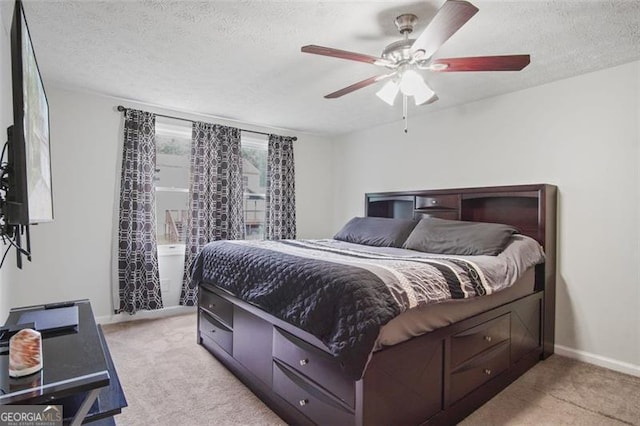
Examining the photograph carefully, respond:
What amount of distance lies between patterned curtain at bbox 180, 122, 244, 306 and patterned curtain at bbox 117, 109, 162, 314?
38 cm

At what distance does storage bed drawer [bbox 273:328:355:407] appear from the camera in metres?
1.55

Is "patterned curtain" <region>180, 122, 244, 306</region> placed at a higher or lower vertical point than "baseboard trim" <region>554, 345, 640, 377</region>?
higher

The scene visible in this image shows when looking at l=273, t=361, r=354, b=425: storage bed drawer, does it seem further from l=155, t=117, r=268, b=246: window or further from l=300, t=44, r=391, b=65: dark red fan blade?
l=155, t=117, r=268, b=246: window

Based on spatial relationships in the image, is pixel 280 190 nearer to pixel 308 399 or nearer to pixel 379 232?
pixel 379 232

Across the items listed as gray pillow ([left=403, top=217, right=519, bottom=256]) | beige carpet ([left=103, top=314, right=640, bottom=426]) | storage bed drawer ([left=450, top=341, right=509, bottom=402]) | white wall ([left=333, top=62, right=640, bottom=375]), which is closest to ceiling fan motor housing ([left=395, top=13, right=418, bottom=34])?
gray pillow ([left=403, top=217, right=519, bottom=256])

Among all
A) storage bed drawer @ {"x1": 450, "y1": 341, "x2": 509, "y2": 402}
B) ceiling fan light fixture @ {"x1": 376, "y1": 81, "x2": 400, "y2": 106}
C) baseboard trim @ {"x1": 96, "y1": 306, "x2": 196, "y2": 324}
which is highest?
ceiling fan light fixture @ {"x1": 376, "y1": 81, "x2": 400, "y2": 106}

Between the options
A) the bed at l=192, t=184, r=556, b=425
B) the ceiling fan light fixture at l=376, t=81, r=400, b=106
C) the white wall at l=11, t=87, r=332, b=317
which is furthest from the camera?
the white wall at l=11, t=87, r=332, b=317

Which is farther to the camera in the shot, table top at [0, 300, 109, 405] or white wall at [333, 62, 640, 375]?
white wall at [333, 62, 640, 375]

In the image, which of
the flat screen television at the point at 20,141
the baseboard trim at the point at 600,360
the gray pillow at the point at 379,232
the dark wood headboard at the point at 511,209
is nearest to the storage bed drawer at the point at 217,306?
the flat screen television at the point at 20,141

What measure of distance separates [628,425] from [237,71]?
11.6ft

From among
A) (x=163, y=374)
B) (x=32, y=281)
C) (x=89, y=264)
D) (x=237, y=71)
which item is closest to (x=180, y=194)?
(x=89, y=264)

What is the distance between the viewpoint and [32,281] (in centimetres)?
306

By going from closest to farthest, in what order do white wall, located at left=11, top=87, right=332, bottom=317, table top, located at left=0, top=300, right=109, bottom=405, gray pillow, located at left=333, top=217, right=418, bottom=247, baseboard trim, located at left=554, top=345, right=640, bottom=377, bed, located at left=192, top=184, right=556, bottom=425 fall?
1. table top, located at left=0, top=300, right=109, bottom=405
2. bed, located at left=192, top=184, right=556, bottom=425
3. baseboard trim, located at left=554, top=345, right=640, bottom=377
4. white wall, located at left=11, top=87, right=332, bottom=317
5. gray pillow, located at left=333, top=217, right=418, bottom=247

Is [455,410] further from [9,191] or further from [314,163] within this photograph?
[314,163]
